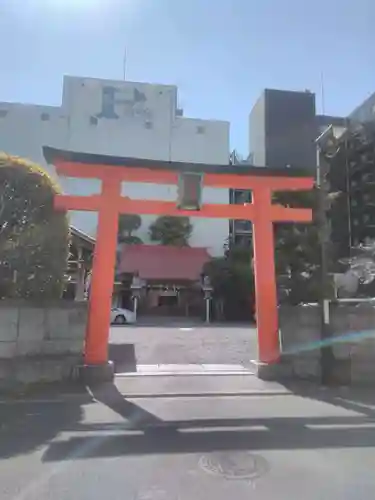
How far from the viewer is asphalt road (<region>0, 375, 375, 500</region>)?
385 cm

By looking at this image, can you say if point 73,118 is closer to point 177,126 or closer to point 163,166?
point 177,126

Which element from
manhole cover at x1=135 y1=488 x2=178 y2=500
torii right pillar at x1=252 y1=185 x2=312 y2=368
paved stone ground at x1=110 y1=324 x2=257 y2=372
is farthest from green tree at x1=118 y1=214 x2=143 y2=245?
manhole cover at x1=135 y1=488 x2=178 y2=500

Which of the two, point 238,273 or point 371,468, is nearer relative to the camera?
point 371,468

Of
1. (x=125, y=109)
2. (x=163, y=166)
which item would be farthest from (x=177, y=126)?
(x=163, y=166)

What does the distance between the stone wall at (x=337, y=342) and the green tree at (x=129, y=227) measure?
33106 millimetres

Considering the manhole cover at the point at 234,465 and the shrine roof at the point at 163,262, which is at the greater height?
the shrine roof at the point at 163,262

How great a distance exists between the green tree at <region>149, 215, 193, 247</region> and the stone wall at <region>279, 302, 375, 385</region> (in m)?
33.3

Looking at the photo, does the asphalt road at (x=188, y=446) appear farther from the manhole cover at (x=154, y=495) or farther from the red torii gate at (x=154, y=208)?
the red torii gate at (x=154, y=208)

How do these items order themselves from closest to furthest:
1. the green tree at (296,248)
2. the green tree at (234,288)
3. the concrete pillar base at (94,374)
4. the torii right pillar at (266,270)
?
the concrete pillar base at (94,374) → the torii right pillar at (266,270) → the green tree at (296,248) → the green tree at (234,288)

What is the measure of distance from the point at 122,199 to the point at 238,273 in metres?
25.9

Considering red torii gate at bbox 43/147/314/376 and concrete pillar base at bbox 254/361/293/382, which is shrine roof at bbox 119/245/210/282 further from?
concrete pillar base at bbox 254/361/293/382

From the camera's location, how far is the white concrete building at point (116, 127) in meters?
48.1

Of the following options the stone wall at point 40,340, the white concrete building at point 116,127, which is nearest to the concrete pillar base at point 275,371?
the stone wall at point 40,340

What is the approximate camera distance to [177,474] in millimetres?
4117
